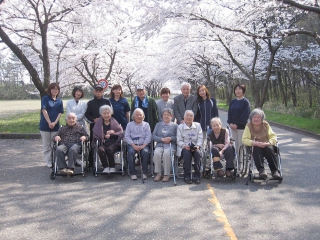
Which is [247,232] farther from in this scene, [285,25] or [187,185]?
[285,25]

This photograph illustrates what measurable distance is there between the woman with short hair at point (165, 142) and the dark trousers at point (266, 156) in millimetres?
1309

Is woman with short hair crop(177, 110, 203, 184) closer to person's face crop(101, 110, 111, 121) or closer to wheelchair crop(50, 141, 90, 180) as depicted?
person's face crop(101, 110, 111, 121)

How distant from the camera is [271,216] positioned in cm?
376

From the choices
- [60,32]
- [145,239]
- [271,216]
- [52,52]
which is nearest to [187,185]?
[271,216]

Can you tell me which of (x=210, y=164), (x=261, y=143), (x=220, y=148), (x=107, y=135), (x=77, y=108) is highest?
(x=77, y=108)

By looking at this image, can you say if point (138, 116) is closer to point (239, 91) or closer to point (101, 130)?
point (101, 130)

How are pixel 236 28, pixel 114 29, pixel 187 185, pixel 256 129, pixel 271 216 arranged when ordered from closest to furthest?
1. pixel 271 216
2. pixel 187 185
3. pixel 256 129
4. pixel 236 28
5. pixel 114 29

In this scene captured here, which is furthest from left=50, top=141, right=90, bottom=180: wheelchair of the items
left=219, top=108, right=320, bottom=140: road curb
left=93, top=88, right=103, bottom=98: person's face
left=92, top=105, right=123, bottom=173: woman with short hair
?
left=219, top=108, right=320, bottom=140: road curb

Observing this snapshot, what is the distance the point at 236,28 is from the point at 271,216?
8.34m

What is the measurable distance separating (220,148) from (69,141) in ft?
8.44

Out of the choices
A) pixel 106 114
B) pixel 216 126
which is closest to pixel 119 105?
pixel 106 114

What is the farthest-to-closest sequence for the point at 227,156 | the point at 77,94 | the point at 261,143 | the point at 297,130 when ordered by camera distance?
1. the point at 297,130
2. the point at 77,94
3. the point at 227,156
4. the point at 261,143

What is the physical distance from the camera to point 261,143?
520cm

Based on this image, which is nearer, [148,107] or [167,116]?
[167,116]
